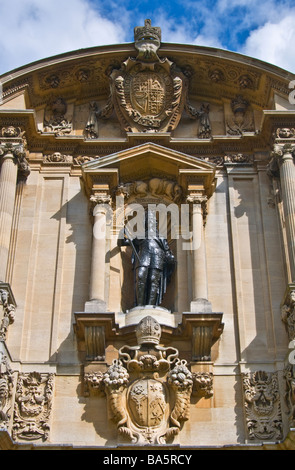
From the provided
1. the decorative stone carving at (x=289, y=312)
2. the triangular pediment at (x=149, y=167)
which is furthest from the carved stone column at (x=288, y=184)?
the triangular pediment at (x=149, y=167)

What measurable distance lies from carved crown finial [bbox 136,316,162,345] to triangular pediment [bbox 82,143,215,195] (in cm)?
324

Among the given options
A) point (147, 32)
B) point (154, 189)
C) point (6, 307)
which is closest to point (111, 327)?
point (6, 307)

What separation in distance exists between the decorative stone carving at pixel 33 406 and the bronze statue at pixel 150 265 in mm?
2263

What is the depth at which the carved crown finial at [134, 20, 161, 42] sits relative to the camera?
1541 centimetres

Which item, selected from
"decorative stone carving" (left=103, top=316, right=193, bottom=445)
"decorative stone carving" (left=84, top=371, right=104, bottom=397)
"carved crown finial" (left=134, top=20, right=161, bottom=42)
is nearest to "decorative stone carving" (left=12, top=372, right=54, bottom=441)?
"decorative stone carving" (left=84, top=371, right=104, bottom=397)

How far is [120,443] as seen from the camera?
1128cm

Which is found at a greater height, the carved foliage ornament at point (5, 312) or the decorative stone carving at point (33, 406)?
the carved foliage ornament at point (5, 312)

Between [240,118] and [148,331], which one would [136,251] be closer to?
[148,331]

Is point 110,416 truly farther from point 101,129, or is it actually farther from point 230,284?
point 101,129

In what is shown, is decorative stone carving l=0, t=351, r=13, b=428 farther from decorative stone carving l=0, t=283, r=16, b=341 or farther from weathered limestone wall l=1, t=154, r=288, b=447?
weathered limestone wall l=1, t=154, r=288, b=447

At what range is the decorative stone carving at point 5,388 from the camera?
11.0 m

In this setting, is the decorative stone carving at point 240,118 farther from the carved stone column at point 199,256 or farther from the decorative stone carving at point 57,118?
the decorative stone carving at point 57,118

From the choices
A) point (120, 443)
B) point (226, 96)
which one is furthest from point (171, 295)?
point (226, 96)

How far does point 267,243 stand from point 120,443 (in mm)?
4542
